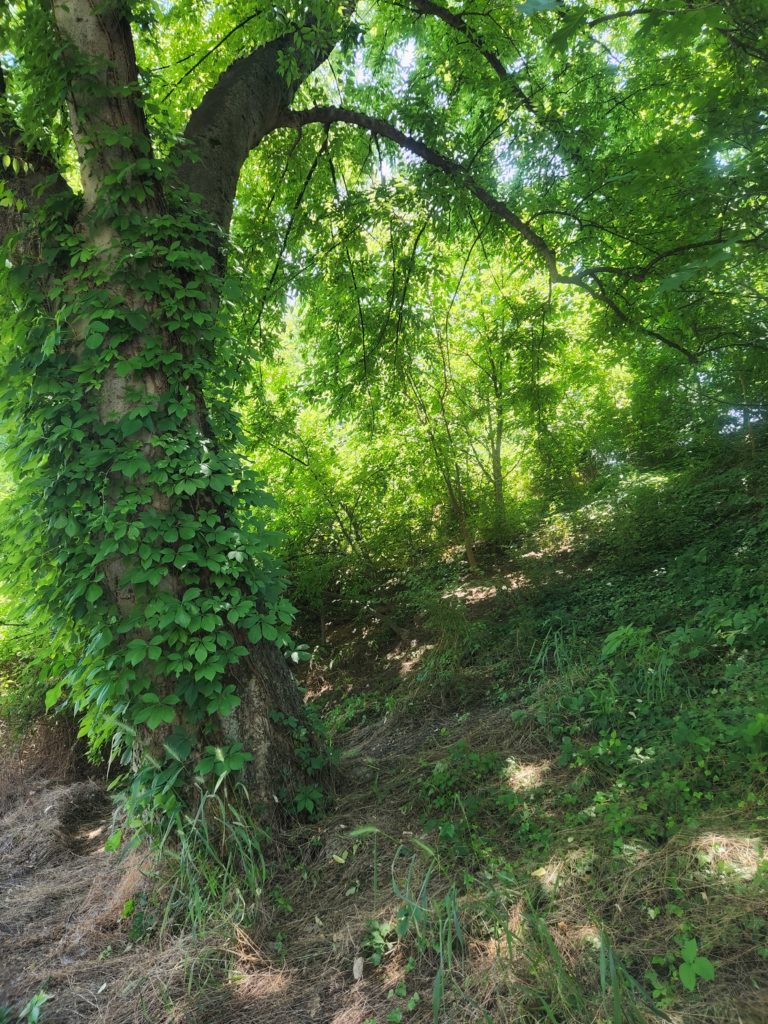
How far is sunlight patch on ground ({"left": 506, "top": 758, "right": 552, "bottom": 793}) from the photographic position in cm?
300

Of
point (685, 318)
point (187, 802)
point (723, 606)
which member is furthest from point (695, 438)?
point (187, 802)

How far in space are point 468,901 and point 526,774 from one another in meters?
0.93

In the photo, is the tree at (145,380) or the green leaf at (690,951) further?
the tree at (145,380)

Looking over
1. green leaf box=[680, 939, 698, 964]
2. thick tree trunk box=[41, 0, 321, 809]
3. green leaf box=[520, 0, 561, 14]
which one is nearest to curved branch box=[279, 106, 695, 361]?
thick tree trunk box=[41, 0, 321, 809]

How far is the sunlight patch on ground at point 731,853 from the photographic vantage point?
2039 millimetres

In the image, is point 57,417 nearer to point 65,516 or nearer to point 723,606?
point 65,516

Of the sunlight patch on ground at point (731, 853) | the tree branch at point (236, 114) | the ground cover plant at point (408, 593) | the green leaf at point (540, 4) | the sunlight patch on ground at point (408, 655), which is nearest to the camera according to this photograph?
the green leaf at point (540, 4)

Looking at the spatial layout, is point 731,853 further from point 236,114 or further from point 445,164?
point 445,164

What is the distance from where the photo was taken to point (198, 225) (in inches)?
126

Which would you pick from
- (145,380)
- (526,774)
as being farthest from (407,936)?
(145,380)

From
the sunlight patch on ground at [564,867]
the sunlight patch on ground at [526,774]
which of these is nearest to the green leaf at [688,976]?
the sunlight patch on ground at [564,867]

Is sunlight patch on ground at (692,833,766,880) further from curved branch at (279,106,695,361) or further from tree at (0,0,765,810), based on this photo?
curved branch at (279,106,695,361)

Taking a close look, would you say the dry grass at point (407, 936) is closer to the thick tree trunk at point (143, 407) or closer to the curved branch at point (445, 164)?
the thick tree trunk at point (143, 407)

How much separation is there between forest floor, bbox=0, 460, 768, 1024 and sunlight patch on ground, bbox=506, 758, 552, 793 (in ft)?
0.04
